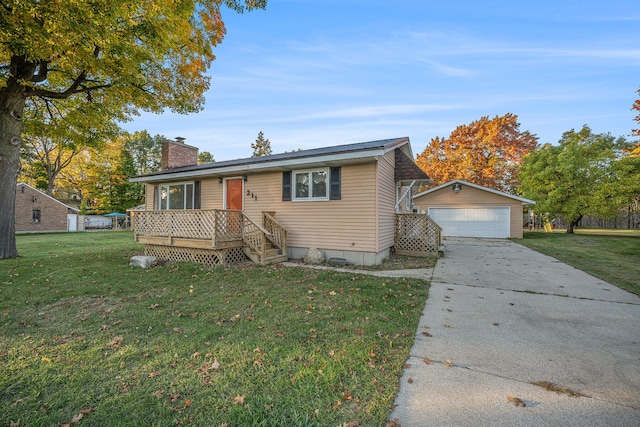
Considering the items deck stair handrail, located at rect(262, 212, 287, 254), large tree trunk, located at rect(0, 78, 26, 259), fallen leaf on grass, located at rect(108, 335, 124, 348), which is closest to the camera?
fallen leaf on grass, located at rect(108, 335, 124, 348)

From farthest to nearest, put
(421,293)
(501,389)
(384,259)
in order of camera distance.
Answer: (384,259)
(421,293)
(501,389)

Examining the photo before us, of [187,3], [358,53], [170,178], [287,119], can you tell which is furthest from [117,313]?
[287,119]

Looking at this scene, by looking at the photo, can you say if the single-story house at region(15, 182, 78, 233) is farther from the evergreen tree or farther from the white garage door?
the white garage door

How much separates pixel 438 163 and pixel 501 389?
91.4 feet

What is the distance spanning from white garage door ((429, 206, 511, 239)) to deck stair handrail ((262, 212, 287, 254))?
13.1 metres

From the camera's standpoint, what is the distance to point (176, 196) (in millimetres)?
11312

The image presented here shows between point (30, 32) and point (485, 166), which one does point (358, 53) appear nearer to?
point (30, 32)

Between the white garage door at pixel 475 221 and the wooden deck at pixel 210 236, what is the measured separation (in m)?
13.4

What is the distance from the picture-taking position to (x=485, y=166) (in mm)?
25812

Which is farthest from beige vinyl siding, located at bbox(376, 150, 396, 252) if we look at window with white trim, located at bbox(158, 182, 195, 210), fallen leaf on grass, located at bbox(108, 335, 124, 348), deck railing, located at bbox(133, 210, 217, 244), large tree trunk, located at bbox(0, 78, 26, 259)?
large tree trunk, located at bbox(0, 78, 26, 259)

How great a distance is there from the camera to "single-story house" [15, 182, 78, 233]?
2303 centimetres

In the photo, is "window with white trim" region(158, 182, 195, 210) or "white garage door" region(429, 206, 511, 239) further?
"white garage door" region(429, 206, 511, 239)

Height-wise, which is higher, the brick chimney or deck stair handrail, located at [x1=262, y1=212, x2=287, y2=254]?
the brick chimney

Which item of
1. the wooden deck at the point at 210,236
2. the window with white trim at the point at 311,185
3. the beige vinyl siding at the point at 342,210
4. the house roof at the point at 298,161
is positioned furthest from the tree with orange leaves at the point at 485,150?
the wooden deck at the point at 210,236
